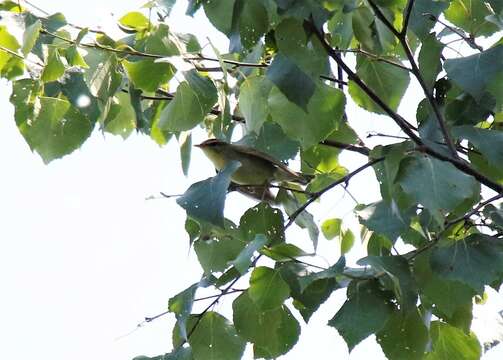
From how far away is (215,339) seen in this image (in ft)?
8.09

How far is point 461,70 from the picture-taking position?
86.3 inches

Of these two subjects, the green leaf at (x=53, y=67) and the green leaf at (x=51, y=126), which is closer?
the green leaf at (x=53, y=67)

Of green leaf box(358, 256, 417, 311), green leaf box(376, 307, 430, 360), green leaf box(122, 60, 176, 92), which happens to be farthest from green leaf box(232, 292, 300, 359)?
green leaf box(122, 60, 176, 92)

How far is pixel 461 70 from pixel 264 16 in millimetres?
520

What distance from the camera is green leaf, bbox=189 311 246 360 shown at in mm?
2461

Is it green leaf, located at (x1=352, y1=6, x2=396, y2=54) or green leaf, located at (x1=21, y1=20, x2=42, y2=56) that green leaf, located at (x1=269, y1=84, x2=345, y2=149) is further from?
green leaf, located at (x1=21, y1=20, x2=42, y2=56)

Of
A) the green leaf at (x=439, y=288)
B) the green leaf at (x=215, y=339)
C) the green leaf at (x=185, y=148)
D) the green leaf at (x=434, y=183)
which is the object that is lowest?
the green leaf at (x=439, y=288)

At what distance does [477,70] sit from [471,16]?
0.49m

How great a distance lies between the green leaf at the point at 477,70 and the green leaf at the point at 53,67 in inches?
39.0

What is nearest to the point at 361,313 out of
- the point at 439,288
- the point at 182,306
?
the point at 439,288

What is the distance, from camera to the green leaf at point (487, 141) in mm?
2199

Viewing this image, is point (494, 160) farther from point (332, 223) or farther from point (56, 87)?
point (56, 87)

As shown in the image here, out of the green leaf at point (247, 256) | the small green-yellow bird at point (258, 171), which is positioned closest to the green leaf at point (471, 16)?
the small green-yellow bird at point (258, 171)

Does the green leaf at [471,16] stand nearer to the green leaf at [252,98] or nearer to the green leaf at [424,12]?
the green leaf at [424,12]
